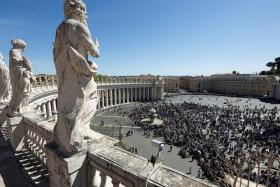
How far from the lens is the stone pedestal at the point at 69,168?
461 centimetres

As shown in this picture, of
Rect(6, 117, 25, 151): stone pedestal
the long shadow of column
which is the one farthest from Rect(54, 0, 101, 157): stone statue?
Rect(6, 117, 25, 151): stone pedestal

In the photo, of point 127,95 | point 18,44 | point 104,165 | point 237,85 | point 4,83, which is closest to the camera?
point 104,165

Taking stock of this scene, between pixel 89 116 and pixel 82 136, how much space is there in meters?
0.51

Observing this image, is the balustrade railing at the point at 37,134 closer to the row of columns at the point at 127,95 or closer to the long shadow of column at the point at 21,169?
the long shadow of column at the point at 21,169

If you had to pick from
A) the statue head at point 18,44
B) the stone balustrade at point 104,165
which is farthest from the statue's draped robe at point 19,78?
the stone balustrade at point 104,165

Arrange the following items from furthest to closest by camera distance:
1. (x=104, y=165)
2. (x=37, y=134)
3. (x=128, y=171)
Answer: (x=37, y=134) < (x=104, y=165) < (x=128, y=171)

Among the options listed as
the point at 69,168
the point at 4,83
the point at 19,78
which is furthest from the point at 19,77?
the point at 69,168

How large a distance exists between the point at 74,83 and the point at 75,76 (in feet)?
0.56

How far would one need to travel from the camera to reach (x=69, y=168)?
15.0 ft

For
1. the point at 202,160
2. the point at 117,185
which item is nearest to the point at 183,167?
the point at 202,160

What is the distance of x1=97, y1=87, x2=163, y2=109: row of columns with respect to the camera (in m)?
70.5

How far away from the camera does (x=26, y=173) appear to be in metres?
7.12

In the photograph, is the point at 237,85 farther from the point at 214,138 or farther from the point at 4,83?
the point at 4,83

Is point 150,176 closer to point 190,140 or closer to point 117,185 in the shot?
point 117,185
